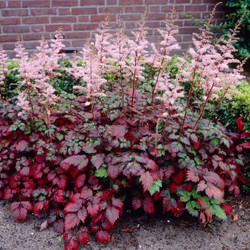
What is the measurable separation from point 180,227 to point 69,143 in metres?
1.29

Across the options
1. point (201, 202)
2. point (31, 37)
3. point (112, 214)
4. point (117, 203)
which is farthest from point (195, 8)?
point (112, 214)

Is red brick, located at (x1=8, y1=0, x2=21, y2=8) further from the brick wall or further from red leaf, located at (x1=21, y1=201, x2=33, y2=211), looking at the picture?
red leaf, located at (x1=21, y1=201, x2=33, y2=211)

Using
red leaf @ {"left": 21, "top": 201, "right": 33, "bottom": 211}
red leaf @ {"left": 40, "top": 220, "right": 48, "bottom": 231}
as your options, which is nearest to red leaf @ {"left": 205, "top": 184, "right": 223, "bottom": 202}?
red leaf @ {"left": 40, "top": 220, "right": 48, "bottom": 231}

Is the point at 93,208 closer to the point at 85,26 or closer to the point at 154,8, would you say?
the point at 85,26

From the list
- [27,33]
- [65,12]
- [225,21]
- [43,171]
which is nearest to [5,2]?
[27,33]

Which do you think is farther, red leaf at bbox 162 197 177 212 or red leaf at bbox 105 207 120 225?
red leaf at bbox 162 197 177 212

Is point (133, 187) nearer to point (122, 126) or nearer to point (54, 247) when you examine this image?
point (122, 126)

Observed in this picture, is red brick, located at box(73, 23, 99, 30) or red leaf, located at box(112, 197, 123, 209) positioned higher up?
red brick, located at box(73, 23, 99, 30)

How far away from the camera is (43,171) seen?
251cm

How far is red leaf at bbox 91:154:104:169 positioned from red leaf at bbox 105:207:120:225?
1.23ft

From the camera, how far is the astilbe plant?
7.27 ft

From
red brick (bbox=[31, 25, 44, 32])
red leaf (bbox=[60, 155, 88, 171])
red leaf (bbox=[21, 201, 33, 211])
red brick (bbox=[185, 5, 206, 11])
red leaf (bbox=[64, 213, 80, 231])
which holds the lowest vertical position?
red leaf (bbox=[21, 201, 33, 211])

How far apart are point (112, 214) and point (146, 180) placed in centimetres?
40

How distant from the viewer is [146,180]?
2.11 metres
